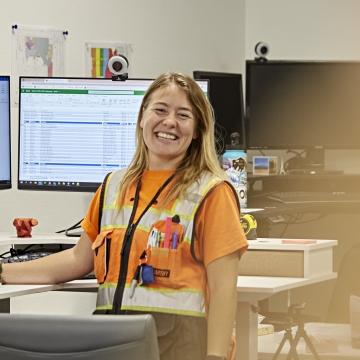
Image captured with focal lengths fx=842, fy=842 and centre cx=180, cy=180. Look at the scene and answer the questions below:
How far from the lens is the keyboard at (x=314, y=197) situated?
3258 millimetres

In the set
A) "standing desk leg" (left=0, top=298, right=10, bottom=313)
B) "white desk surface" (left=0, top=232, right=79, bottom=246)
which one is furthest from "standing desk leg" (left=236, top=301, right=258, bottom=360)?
"standing desk leg" (left=0, top=298, right=10, bottom=313)

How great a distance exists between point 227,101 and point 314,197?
20.1 inches

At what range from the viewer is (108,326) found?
1349 millimetres

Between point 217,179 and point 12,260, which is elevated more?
point 217,179

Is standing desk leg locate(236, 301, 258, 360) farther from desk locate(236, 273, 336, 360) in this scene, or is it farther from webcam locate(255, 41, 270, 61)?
webcam locate(255, 41, 270, 61)

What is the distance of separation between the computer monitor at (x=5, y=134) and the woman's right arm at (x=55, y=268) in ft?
2.02

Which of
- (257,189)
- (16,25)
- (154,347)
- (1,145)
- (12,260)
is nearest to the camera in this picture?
(154,347)

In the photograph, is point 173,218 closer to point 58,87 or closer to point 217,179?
point 217,179

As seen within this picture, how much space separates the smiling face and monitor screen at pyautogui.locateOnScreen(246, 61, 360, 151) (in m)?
1.77

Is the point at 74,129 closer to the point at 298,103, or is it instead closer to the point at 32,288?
the point at 32,288

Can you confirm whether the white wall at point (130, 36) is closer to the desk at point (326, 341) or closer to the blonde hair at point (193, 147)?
the desk at point (326, 341)

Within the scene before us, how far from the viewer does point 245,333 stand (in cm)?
214

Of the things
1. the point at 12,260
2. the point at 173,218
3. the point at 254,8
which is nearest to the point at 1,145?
the point at 12,260

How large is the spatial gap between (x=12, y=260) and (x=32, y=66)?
1250 mm
